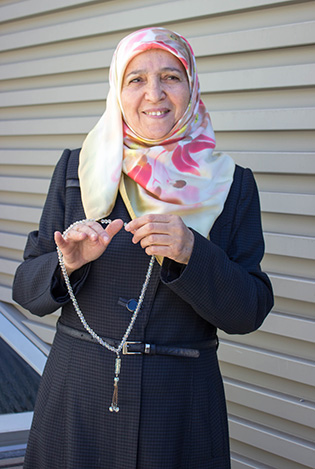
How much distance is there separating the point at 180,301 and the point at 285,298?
103 cm

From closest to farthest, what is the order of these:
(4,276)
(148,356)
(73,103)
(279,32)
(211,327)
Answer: (148,356) → (211,327) → (279,32) → (73,103) → (4,276)

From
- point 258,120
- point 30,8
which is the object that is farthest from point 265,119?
point 30,8

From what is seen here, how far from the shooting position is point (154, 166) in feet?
6.18

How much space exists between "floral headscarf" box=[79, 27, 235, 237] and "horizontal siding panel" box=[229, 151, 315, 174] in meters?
0.67

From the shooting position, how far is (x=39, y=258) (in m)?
1.83

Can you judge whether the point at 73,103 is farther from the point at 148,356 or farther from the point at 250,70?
the point at 148,356

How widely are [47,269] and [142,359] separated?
0.41m

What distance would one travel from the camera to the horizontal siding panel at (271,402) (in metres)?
2.61

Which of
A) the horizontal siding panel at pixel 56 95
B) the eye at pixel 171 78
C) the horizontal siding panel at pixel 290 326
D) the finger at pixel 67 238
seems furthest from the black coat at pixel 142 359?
the horizontal siding panel at pixel 56 95

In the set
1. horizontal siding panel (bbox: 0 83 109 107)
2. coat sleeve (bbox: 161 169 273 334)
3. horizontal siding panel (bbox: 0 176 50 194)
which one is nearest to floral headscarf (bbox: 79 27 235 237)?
coat sleeve (bbox: 161 169 273 334)

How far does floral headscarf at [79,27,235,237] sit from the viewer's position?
183cm

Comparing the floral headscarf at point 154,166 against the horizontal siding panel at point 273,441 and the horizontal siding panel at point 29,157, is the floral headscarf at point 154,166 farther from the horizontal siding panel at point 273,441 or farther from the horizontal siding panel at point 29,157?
the horizontal siding panel at point 29,157

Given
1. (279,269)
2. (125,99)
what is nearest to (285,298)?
(279,269)

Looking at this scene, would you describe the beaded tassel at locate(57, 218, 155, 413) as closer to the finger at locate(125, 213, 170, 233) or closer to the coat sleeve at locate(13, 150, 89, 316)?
the coat sleeve at locate(13, 150, 89, 316)
